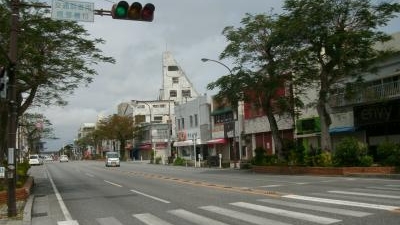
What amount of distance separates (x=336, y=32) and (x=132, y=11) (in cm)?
2139

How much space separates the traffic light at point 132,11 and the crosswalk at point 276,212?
4.90 metres

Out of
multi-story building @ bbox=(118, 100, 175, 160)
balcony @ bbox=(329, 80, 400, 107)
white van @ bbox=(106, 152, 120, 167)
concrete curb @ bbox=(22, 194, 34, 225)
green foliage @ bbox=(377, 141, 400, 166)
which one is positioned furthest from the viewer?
multi-story building @ bbox=(118, 100, 175, 160)

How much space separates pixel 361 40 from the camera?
102ft

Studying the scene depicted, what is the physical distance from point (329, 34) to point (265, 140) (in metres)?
24.5

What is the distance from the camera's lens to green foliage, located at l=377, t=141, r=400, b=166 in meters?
27.9

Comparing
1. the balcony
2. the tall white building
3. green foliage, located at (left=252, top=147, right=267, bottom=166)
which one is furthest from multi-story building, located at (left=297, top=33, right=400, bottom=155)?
the tall white building

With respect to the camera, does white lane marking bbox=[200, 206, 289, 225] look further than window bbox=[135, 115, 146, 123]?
No

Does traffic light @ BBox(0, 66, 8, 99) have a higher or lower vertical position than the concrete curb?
higher

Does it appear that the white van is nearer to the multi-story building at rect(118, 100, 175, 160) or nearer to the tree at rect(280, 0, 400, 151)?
the multi-story building at rect(118, 100, 175, 160)

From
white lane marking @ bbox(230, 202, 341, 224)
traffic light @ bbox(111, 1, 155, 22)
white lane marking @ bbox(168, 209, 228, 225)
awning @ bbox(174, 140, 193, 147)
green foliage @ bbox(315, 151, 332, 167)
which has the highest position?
traffic light @ bbox(111, 1, 155, 22)

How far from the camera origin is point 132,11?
12.8 m

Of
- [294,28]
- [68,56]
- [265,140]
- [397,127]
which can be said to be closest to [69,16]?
[68,56]

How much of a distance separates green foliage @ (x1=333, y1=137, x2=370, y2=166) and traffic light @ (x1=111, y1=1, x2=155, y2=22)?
67.0 ft

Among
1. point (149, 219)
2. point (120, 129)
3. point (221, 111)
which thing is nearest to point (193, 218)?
point (149, 219)
